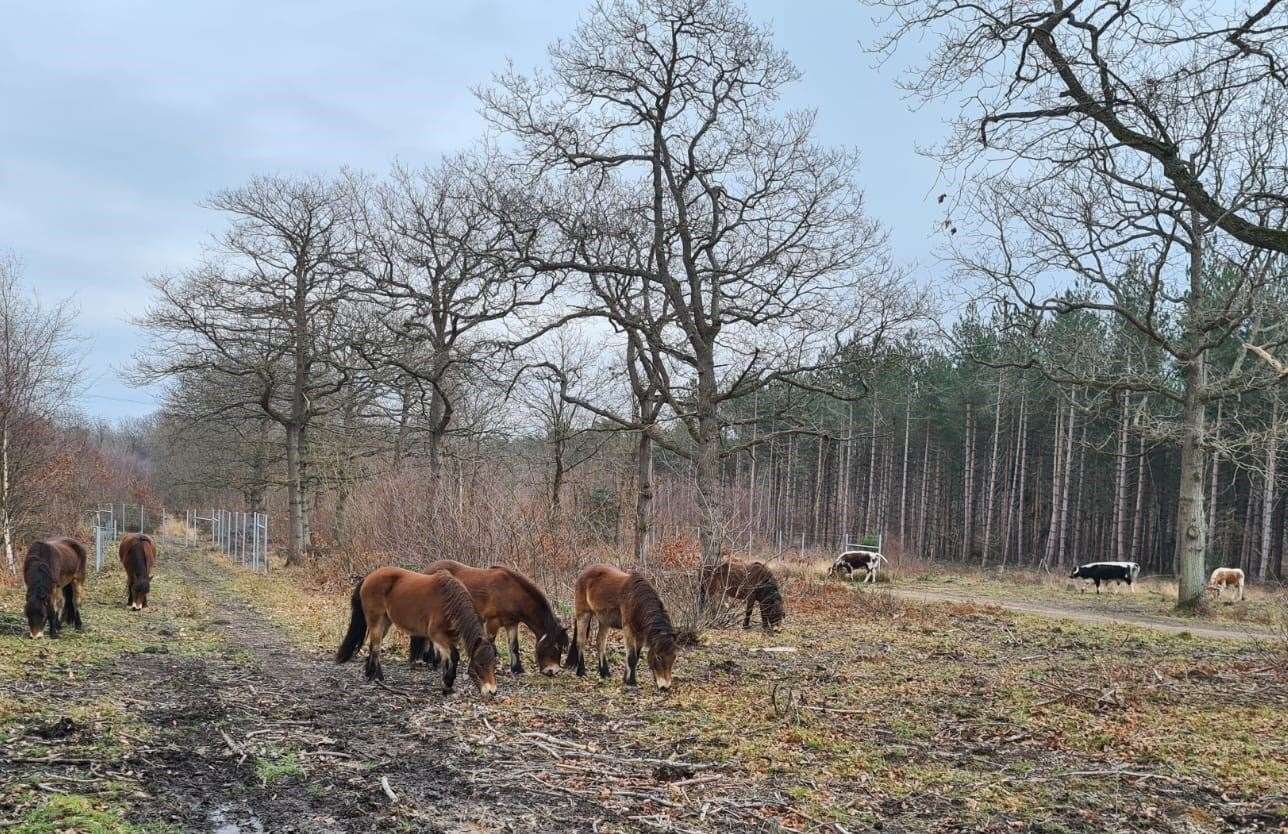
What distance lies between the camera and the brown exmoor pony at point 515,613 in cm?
1088

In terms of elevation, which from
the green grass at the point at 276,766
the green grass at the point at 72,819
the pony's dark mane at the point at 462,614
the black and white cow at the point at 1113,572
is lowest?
the black and white cow at the point at 1113,572

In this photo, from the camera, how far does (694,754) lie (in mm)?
6992

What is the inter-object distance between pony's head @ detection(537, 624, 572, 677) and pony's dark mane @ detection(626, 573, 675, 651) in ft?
3.60

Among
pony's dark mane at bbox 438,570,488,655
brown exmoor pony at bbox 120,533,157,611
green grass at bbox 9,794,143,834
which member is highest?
pony's dark mane at bbox 438,570,488,655

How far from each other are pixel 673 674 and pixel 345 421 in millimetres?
23135

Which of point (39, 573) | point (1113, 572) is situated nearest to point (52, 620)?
point (39, 573)

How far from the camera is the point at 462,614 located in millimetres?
9711

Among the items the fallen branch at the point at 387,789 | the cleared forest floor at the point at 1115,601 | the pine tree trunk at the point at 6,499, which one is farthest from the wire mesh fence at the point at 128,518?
the fallen branch at the point at 387,789

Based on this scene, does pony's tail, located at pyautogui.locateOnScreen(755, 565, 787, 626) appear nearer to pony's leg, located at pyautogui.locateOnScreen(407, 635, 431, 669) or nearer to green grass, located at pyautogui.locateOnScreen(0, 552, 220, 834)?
pony's leg, located at pyautogui.locateOnScreen(407, 635, 431, 669)

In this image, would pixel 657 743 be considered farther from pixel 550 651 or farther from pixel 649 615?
pixel 550 651

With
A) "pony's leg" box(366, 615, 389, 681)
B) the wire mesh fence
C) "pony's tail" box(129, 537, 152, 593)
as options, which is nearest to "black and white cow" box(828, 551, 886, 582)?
"pony's tail" box(129, 537, 152, 593)

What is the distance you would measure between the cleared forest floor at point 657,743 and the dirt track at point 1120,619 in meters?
3.51

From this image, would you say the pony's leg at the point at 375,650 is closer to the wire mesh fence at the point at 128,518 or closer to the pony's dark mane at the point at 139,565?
the pony's dark mane at the point at 139,565

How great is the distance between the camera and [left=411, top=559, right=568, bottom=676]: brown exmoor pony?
428 inches
